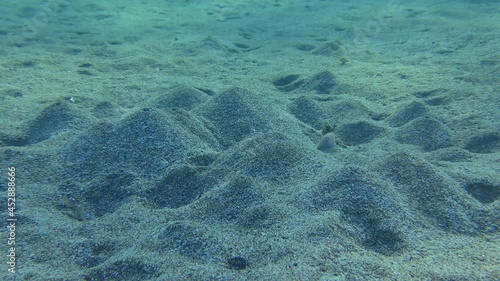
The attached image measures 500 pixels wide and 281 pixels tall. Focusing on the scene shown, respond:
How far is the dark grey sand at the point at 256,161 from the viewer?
2.18m

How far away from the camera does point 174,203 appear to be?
2.85m

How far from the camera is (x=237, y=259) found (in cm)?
216

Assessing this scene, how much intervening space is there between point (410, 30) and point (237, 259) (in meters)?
8.02

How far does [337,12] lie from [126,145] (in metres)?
9.36

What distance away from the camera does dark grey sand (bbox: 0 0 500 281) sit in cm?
218

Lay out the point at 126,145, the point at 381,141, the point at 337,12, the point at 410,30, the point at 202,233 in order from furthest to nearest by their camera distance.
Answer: the point at 337,12 → the point at 410,30 → the point at 381,141 → the point at 126,145 → the point at 202,233

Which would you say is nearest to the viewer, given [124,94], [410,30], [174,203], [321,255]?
[321,255]

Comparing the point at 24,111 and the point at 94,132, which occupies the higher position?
the point at 94,132

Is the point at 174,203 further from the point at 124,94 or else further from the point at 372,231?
the point at 124,94

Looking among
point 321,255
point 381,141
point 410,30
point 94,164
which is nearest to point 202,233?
point 321,255

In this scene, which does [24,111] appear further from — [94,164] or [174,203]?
[174,203]

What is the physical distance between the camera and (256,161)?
3.13 metres

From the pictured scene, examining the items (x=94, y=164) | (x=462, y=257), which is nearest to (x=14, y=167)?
(x=94, y=164)

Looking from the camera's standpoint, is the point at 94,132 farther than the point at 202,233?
Yes
